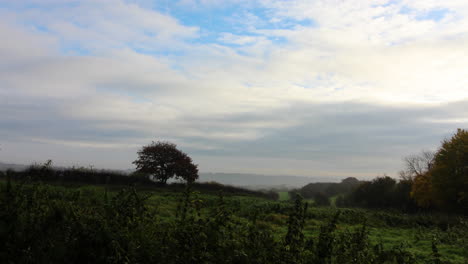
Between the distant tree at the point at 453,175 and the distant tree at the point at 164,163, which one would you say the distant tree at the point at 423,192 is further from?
the distant tree at the point at 164,163

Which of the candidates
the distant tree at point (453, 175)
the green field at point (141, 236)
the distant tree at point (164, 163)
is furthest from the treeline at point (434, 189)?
the green field at point (141, 236)

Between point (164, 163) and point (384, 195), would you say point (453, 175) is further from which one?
point (164, 163)

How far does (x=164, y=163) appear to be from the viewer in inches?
1382

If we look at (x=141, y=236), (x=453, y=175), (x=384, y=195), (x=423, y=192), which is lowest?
(x=384, y=195)

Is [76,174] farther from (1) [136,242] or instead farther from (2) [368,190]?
Answer: (2) [368,190]

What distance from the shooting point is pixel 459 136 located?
101 ft

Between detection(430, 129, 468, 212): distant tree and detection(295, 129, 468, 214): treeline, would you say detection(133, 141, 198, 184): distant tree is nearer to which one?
detection(295, 129, 468, 214): treeline

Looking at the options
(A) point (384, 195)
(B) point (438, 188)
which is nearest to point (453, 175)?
(B) point (438, 188)

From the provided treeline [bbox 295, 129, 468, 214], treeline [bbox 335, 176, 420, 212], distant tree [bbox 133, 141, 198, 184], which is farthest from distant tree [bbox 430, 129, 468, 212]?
distant tree [bbox 133, 141, 198, 184]

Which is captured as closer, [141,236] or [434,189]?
[141,236]

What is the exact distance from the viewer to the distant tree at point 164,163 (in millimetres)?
34409

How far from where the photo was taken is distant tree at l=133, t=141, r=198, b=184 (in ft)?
113

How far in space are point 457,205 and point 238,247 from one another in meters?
33.0

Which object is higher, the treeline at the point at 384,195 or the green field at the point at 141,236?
the green field at the point at 141,236
